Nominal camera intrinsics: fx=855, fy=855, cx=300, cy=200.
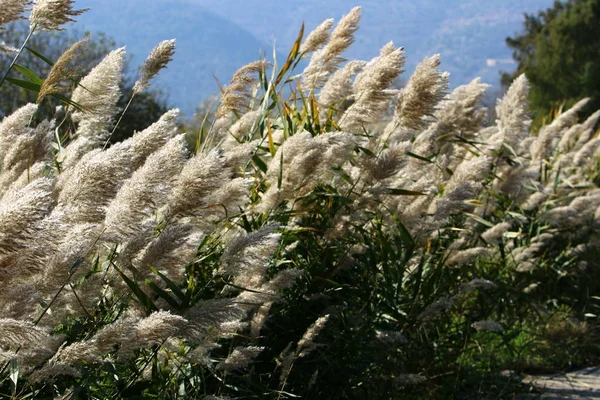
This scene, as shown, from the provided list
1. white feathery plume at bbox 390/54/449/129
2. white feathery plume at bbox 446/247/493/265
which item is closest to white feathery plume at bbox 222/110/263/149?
white feathery plume at bbox 390/54/449/129

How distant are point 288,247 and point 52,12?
144cm

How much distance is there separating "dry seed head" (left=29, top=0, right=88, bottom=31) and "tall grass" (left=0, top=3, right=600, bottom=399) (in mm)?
418

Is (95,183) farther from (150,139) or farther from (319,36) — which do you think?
(319,36)

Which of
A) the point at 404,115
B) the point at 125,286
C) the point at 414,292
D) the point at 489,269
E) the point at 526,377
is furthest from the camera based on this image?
the point at 489,269

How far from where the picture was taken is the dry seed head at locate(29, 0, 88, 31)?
259cm

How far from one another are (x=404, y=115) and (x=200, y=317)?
192cm

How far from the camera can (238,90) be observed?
3.79m

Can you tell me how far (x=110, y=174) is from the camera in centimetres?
209

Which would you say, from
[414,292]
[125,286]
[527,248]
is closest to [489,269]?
[527,248]

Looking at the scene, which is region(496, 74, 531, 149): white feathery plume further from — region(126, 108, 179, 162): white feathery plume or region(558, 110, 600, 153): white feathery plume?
region(126, 108, 179, 162): white feathery plume

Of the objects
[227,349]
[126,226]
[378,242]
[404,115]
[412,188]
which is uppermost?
[404,115]

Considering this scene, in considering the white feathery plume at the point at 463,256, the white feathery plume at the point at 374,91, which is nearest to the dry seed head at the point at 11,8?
the white feathery plume at the point at 374,91

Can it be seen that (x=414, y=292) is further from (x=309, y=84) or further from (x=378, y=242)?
(x=309, y=84)

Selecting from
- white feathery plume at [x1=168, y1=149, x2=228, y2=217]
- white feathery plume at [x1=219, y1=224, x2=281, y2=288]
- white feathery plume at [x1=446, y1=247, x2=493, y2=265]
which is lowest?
white feathery plume at [x1=219, y1=224, x2=281, y2=288]
